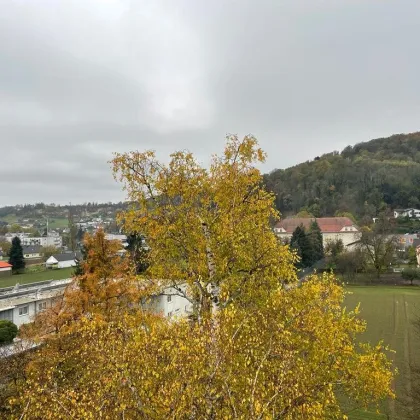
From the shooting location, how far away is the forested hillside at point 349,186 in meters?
124

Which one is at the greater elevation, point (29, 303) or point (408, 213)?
point (29, 303)

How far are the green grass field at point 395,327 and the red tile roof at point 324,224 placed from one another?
44951 mm

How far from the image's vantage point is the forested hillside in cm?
12381

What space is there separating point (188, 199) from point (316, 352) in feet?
18.6

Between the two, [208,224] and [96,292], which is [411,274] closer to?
[96,292]

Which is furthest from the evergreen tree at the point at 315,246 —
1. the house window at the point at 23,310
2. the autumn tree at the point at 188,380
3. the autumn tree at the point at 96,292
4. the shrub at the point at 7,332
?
the autumn tree at the point at 188,380

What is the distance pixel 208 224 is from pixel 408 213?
126194 millimetres

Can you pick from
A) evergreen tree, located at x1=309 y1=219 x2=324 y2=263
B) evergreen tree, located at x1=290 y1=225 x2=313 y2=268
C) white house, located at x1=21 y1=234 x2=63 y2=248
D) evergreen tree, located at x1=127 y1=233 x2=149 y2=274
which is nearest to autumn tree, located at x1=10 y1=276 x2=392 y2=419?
evergreen tree, located at x1=127 y1=233 x2=149 y2=274

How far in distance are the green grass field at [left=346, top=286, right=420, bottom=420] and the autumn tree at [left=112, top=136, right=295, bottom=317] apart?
1102 cm

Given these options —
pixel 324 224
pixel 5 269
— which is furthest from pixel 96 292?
pixel 324 224

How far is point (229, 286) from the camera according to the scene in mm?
10984

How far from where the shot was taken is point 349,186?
132 m

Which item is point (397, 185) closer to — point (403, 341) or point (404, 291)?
point (404, 291)

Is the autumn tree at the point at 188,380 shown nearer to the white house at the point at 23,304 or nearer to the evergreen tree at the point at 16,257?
the white house at the point at 23,304
